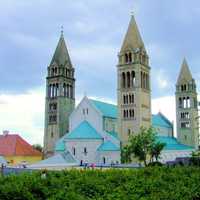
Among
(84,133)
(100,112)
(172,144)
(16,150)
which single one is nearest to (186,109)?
(172,144)

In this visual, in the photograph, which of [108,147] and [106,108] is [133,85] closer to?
[106,108]

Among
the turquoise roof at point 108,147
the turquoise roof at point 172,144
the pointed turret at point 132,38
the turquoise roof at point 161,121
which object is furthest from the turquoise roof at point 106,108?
the turquoise roof at point 161,121

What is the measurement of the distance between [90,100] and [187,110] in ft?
99.8

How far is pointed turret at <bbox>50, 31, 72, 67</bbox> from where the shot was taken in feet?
251

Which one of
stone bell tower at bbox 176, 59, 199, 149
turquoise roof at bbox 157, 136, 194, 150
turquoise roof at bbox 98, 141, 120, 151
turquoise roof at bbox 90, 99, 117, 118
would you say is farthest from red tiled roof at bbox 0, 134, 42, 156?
stone bell tower at bbox 176, 59, 199, 149

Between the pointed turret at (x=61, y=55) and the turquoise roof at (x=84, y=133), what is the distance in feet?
54.6

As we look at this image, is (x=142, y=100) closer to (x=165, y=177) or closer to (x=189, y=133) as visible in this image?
(x=189, y=133)

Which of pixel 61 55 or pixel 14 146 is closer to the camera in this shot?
pixel 14 146

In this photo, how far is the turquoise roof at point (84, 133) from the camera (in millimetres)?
62656

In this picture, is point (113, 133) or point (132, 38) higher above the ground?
point (132, 38)

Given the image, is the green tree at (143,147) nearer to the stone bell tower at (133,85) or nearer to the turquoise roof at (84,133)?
the stone bell tower at (133,85)

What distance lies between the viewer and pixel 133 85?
6488 cm

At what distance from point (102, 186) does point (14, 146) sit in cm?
6067

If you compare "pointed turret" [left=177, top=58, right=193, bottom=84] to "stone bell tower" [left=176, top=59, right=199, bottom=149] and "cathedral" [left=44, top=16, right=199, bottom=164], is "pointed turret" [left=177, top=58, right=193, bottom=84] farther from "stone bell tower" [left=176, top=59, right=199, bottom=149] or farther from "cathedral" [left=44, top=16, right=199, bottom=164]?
"cathedral" [left=44, top=16, right=199, bottom=164]
